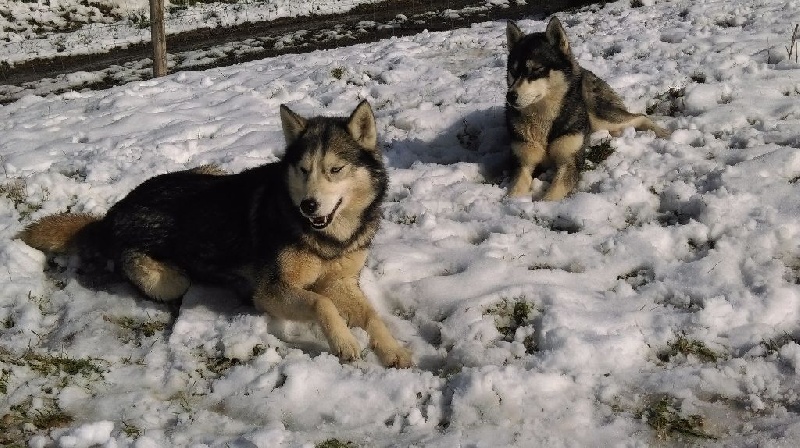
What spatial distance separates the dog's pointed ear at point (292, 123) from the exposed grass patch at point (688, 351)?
3139 mm

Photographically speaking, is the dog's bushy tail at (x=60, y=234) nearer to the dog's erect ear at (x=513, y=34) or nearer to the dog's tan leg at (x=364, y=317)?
the dog's tan leg at (x=364, y=317)

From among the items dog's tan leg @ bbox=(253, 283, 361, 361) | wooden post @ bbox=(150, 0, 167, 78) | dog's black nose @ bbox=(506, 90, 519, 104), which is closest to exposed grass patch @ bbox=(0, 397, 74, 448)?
dog's tan leg @ bbox=(253, 283, 361, 361)

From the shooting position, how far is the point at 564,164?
676 cm

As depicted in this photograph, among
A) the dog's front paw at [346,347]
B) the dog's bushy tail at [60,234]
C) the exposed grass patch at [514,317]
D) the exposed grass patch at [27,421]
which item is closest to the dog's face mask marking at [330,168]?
the dog's front paw at [346,347]

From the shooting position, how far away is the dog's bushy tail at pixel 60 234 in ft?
18.0


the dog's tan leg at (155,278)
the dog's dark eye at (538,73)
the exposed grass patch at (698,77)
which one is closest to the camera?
the dog's tan leg at (155,278)

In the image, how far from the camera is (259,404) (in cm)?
379

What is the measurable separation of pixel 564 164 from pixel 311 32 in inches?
591

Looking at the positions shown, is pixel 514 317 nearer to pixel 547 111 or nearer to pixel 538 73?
pixel 547 111

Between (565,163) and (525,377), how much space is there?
3614 millimetres

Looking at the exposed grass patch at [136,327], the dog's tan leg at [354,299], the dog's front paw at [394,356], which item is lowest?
the exposed grass patch at [136,327]

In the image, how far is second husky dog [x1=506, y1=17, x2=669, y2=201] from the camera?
681cm

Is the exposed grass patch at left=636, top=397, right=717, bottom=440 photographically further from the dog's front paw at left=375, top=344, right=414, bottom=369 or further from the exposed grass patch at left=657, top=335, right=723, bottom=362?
the dog's front paw at left=375, top=344, right=414, bottom=369

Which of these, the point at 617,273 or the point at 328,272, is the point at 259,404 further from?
the point at 617,273
